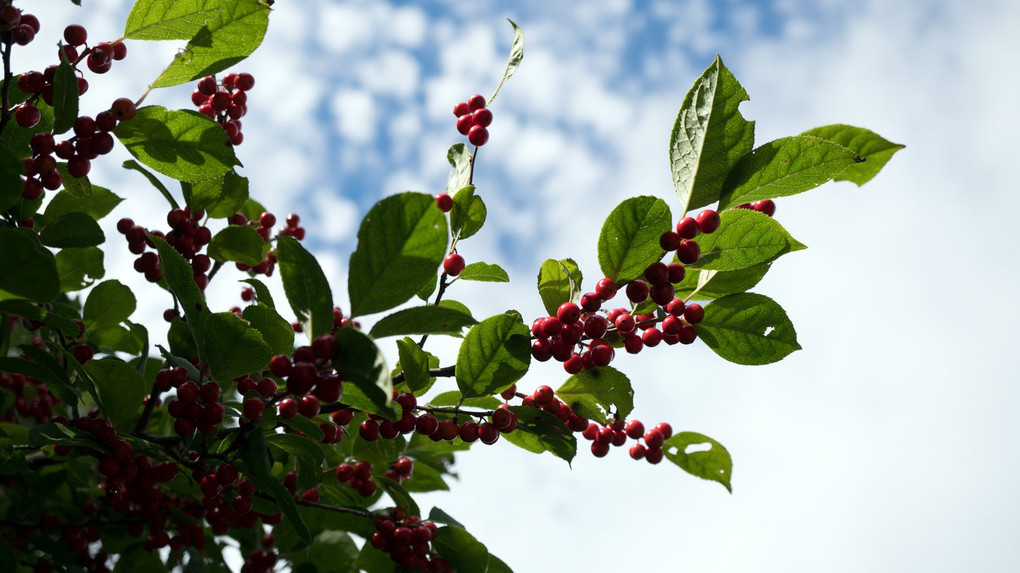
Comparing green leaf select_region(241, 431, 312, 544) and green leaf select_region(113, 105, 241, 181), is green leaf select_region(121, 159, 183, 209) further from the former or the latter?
green leaf select_region(241, 431, 312, 544)

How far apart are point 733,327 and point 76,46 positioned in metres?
2.24

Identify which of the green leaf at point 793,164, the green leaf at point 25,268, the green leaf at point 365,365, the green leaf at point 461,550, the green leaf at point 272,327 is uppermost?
the green leaf at point 793,164

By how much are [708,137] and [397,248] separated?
0.97m

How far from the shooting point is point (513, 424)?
7.19 feet

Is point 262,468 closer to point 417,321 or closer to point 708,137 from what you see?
point 417,321

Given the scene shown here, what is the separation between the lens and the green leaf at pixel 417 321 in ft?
5.30

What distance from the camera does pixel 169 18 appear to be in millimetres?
2188

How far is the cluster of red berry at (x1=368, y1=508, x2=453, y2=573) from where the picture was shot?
2.54 metres

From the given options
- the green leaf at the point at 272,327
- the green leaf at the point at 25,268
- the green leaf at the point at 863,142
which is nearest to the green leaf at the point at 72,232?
the green leaf at the point at 272,327

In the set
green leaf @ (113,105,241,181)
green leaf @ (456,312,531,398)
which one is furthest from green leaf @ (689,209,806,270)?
green leaf @ (113,105,241,181)

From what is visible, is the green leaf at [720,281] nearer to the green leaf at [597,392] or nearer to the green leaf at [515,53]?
the green leaf at [597,392]

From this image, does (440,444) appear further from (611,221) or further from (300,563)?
(611,221)

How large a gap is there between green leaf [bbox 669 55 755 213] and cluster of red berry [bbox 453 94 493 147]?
0.74 metres

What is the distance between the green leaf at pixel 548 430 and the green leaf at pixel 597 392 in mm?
99
